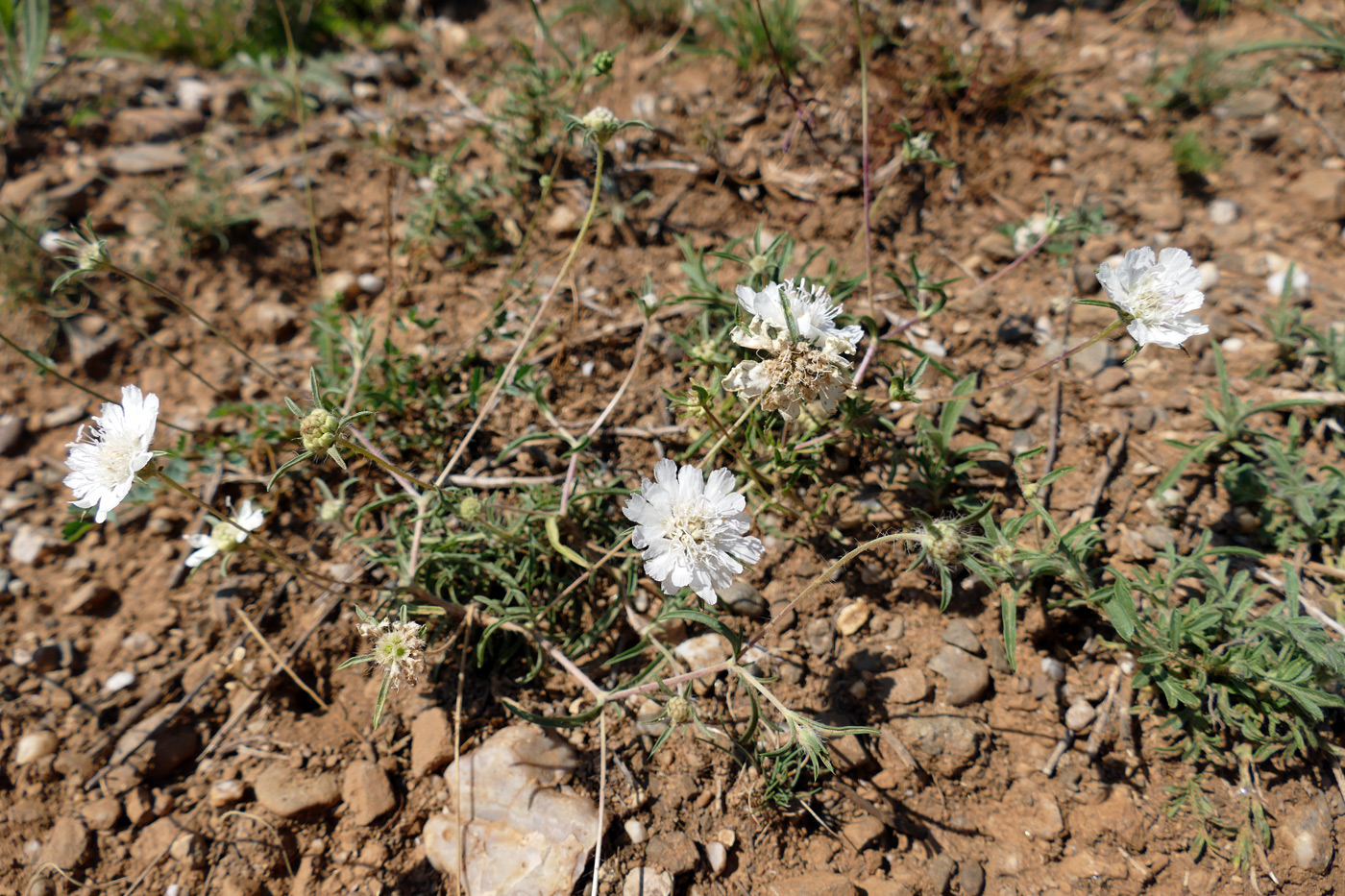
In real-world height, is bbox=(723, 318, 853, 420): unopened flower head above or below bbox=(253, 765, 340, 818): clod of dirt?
above

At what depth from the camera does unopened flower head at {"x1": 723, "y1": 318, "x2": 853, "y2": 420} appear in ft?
6.64

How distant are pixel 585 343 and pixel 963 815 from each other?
92.3 inches

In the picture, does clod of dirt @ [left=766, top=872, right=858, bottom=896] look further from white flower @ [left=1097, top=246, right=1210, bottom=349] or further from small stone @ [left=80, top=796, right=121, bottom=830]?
small stone @ [left=80, top=796, right=121, bottom=830]

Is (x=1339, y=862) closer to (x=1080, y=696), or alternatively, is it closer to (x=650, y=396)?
(x=1080, y=696)

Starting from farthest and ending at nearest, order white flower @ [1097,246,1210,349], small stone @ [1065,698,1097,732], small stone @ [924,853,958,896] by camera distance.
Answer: small stone @ [1065,698,1097,732]
small stone @ [924,853,958,896]
white flower @ [1097,246,1210,349]

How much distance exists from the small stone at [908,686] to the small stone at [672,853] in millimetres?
854

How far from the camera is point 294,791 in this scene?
98.2 inches

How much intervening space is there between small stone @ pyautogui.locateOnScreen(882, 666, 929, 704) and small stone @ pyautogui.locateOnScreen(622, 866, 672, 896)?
0.97 meters

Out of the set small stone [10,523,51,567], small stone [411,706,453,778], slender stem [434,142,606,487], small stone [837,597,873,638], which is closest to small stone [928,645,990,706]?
small stone [837,597,873,638]

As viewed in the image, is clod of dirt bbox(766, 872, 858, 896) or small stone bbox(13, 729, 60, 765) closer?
clod of dirt bbox(766, 872, 858, 896)

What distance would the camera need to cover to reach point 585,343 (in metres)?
3.31

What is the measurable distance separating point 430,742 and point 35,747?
147 cm

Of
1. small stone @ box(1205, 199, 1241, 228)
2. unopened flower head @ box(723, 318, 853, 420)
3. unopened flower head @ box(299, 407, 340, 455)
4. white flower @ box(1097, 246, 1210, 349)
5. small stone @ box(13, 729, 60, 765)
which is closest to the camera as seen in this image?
unopened flower head @ box(299, 407, 340, 455)

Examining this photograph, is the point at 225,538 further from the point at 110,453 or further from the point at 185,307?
the point at 185,307
